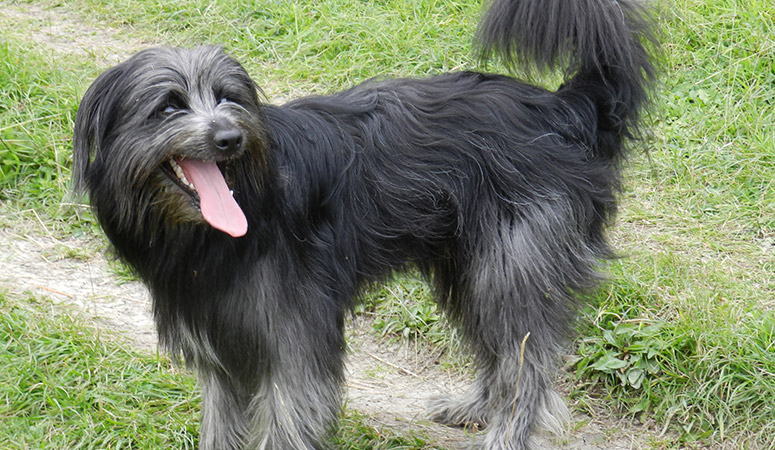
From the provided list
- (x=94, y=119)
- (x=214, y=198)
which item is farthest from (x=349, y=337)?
(x=94, y=119)

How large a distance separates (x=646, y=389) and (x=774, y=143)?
226cm

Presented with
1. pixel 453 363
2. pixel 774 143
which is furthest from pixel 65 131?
pixel 774 143

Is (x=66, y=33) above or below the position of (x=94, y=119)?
below

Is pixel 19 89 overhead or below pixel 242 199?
below

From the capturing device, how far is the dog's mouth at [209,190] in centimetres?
305

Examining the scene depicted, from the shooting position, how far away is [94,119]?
10.4 feet

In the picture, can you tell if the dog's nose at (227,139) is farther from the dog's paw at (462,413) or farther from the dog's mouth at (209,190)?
the dog's paw at (462,413)

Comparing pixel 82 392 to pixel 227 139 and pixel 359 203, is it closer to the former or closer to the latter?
pixel 359 203

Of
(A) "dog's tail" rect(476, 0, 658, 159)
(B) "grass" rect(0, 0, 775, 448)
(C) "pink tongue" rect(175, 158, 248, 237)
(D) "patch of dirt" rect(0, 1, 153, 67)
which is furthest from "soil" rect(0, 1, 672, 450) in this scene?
(D) "patch of dirt" rect(0, 1, 153, 67)

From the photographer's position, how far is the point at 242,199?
3.25 m

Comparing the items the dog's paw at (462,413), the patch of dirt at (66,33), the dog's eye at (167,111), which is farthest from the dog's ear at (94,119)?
the patch of dirt at (66,33)

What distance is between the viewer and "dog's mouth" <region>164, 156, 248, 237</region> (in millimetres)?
3055

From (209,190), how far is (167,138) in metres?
0.23

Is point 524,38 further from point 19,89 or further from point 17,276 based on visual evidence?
point 19,89
